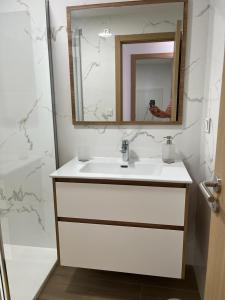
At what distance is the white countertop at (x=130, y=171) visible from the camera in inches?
53.2

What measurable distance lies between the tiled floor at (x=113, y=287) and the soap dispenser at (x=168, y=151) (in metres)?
0.91

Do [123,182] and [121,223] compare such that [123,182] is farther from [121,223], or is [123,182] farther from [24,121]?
[24,121]

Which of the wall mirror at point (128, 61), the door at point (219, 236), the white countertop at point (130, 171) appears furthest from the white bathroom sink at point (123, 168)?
the door at point (219, 236)

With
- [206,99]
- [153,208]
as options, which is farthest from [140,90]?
[153,208]

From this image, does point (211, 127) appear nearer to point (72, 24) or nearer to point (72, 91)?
point (72, 91)

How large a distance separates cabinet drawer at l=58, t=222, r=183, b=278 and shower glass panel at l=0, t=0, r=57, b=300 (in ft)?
1.44

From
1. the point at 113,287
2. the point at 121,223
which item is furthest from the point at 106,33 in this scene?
the point at 113,287

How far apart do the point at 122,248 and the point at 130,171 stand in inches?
20.2

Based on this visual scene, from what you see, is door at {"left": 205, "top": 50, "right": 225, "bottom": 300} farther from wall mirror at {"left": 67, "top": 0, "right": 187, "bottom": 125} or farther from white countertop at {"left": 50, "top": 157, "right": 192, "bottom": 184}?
wall mirror at {"left": 67, "top": 0, "right": 187, "bottom": 125}

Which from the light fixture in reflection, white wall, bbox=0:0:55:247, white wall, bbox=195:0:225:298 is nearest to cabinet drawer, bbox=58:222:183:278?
white wall, bbox=195:0:225:298

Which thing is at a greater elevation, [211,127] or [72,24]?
[72,24]

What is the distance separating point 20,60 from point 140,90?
3.05 feet

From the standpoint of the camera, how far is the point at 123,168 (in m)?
1.69

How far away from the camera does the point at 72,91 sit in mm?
1814
